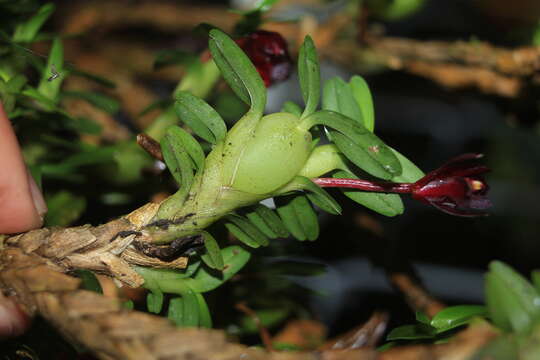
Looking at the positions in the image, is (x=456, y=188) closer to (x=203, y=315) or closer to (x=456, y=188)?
(x=456, y=188)

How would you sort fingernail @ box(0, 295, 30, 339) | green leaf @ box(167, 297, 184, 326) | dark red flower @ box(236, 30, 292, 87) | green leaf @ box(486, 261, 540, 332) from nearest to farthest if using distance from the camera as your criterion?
1. green leaf @ box(486, 261, 540, 332)
2. fingernail @ box(0, 295, 30, 339)
3. green leaf @ box(167, 297, 184, 326)
4. dark red flower @ box(236, 30, 292, 87)

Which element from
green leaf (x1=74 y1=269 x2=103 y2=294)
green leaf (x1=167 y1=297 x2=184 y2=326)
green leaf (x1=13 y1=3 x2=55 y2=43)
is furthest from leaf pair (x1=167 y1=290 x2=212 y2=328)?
green leaf (x1=13 y1=3 x2=55 y2=43)

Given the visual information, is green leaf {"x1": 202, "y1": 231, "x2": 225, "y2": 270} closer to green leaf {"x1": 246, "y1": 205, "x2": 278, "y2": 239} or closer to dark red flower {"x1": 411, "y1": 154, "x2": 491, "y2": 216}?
green leaf {"x1": 246, "y1": 205, "x2": 278, "y2": 239}

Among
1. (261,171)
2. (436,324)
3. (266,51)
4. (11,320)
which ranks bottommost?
(436,324)

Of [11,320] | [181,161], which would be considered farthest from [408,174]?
[11,320]

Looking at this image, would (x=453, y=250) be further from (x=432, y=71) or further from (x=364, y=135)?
(x=364, y=135)

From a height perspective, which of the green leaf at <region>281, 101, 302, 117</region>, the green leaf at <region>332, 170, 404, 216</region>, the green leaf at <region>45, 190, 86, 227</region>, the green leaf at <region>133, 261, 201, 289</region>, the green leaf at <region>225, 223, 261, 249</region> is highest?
the green leaf at <region>281, 101, 302, 117</region>

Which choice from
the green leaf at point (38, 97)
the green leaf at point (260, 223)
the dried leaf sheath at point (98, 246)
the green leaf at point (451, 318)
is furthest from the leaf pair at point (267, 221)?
the green leaf at point (38, 97)
